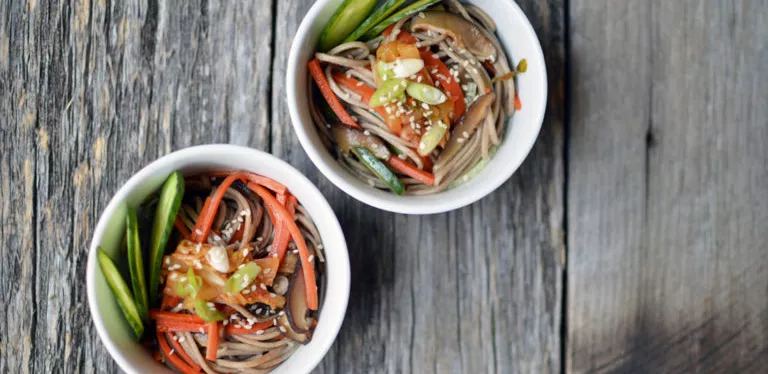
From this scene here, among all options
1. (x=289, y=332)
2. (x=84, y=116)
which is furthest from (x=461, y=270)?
(x=84, y=116)

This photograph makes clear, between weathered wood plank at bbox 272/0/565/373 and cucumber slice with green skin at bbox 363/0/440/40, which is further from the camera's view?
weathered wood plank at bbox 272/0/565/373

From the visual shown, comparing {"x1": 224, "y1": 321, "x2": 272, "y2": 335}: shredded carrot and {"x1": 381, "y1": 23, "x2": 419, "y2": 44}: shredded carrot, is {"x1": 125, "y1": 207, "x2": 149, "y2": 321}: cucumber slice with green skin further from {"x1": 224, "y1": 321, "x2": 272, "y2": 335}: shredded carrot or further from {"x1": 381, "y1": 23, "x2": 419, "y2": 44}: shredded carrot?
{"x1": 381, "y1": 23, "x2": 419, "y2": 44}: shredded carrot

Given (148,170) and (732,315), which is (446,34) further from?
(732,315)

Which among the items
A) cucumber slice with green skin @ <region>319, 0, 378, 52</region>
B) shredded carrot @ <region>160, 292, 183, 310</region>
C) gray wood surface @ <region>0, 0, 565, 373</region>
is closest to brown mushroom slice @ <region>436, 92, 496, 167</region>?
gray wood surface @ <region>0, 0, 565, 373</region>

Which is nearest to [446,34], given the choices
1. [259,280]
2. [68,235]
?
[259,280]

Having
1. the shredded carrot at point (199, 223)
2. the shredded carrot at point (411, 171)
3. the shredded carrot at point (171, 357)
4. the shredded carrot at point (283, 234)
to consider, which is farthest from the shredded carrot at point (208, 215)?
the shredded carrot at point (411, 171)

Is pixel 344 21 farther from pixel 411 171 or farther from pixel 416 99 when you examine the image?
pixel 411 171
